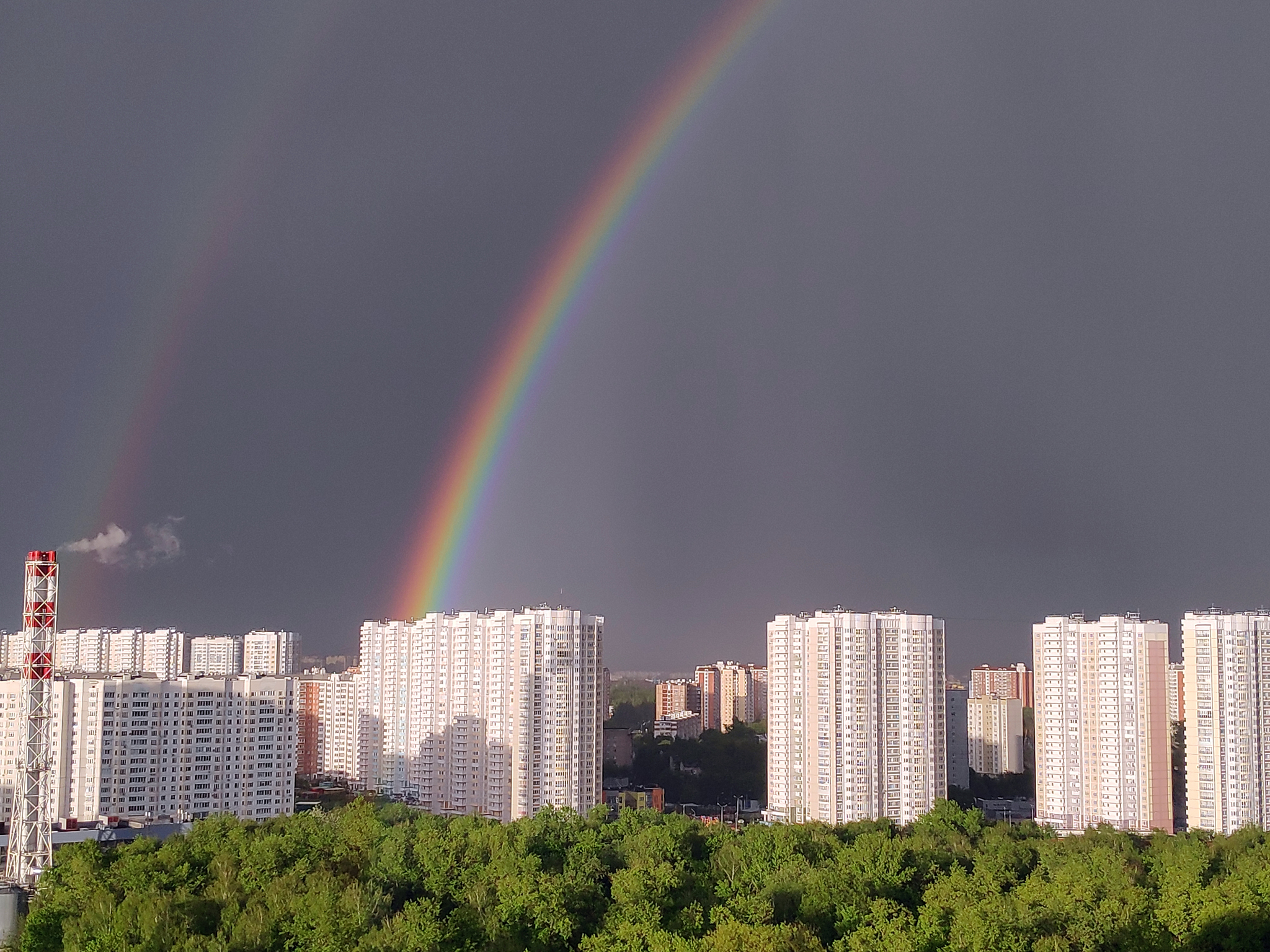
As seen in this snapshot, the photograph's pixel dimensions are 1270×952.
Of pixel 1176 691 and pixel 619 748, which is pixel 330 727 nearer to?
pixel 619 748

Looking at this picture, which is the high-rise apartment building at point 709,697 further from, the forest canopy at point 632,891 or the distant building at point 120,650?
the forest canopy at point 632,891

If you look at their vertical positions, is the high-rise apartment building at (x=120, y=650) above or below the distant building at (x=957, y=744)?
above

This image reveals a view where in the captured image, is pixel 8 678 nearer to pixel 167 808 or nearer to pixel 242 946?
pixel 167 808

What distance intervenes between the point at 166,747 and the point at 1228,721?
42.1ft

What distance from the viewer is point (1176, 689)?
701 inches

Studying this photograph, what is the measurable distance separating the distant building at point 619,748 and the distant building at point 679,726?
107cm

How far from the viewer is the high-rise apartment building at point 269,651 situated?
28500 millimetres

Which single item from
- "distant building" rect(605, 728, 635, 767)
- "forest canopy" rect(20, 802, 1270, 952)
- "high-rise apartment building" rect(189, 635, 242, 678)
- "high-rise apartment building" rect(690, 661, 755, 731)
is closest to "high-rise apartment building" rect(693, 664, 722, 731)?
"high-rise apartment building" rect(690, 661, 755, 731)

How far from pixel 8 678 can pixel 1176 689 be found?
1671 cm

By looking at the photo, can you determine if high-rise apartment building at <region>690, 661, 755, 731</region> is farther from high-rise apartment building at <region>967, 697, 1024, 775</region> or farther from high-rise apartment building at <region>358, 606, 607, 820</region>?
high-rise apartment building at <region>358, 606, 607, 820</region>

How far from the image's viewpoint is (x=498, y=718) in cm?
1630

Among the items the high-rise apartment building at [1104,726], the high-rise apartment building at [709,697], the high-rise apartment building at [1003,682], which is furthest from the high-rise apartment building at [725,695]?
the high-rise apartment building at [1104,726]

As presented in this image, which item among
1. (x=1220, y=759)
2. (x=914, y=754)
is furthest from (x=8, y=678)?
(x=1220, y=759)

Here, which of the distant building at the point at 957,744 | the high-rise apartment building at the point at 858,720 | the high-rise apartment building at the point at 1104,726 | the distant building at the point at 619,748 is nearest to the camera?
the high-rise apartment building at the point at 1104,726
